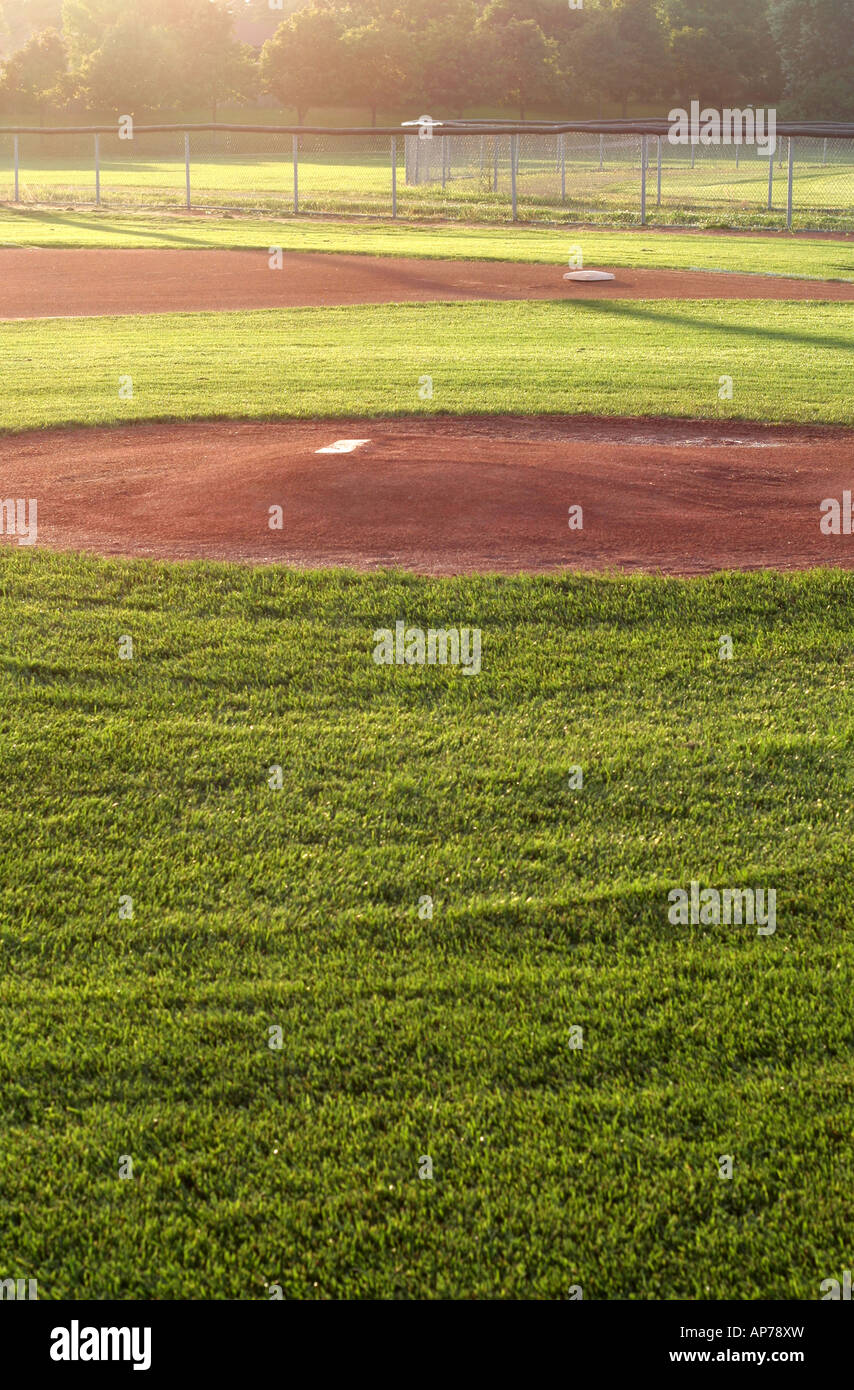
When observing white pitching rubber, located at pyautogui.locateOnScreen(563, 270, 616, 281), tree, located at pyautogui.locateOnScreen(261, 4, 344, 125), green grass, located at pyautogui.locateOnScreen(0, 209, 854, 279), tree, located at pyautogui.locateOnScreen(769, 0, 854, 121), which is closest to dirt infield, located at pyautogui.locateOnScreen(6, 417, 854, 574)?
white pitching rubber, located at pyautogui.locateOnScreen(563, 270, 616, 281)

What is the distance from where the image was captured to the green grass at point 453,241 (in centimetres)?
2542

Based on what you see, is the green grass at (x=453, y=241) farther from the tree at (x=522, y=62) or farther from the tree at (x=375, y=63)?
the tree at (x=522, y=62)

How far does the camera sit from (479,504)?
882 centimetres

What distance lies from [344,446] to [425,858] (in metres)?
5.96

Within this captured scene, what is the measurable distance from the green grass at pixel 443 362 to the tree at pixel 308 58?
65.6 meters

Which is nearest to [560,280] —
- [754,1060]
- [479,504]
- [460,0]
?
[479,504]

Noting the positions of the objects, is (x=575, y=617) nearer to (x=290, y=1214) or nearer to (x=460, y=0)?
(x=290, y=1214)

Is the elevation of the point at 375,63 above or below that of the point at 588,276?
above

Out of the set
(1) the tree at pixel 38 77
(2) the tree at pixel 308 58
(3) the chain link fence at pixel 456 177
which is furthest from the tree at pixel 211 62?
(1) the tree at pixel 38 77

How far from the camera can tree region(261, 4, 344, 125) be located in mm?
77000

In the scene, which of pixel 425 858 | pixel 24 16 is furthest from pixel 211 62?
pixel 24 16

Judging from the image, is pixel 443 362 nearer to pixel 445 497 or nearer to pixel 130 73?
pixel 445 497

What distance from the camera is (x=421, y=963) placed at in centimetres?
417

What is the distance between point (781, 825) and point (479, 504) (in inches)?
171
